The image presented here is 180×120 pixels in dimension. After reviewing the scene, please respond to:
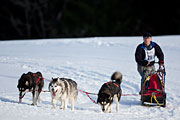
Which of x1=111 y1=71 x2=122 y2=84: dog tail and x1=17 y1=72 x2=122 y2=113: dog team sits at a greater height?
x1=111 y1=71 x2=122 y2=84: dog tail

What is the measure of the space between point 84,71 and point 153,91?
3.79m

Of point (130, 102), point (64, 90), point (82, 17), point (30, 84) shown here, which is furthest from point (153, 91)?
point (82, 17)

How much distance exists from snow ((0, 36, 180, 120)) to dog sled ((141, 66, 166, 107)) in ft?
0.46

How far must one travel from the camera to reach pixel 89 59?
12492mm

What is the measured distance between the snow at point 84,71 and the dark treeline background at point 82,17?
38.3 feet

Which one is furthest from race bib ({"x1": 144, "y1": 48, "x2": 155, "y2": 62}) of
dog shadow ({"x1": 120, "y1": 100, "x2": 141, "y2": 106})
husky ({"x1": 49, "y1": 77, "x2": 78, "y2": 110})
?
husky ({"x1": 49, "y1": 77, "x2": 78, "y2": 110})

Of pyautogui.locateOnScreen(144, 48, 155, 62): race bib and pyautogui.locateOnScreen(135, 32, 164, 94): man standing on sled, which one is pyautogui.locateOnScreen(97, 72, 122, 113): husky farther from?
pyautogui.locateOnScreen(144, 48, 155, 62): race bib

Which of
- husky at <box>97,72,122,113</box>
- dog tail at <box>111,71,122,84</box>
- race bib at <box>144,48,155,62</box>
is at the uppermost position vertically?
race bib at <box>144,48,155,62</box>

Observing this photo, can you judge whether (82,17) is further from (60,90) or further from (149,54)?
(60,90)

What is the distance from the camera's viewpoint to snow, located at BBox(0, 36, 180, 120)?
5211 mm

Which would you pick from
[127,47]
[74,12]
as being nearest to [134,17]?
[74,12]

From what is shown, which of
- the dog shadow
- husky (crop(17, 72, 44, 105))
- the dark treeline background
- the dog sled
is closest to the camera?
husky (crop(17, 72, 44, 105))

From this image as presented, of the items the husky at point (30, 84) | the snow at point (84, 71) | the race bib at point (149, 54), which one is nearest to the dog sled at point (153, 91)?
the snow at point (84, 71)

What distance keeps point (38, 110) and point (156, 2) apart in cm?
2425
